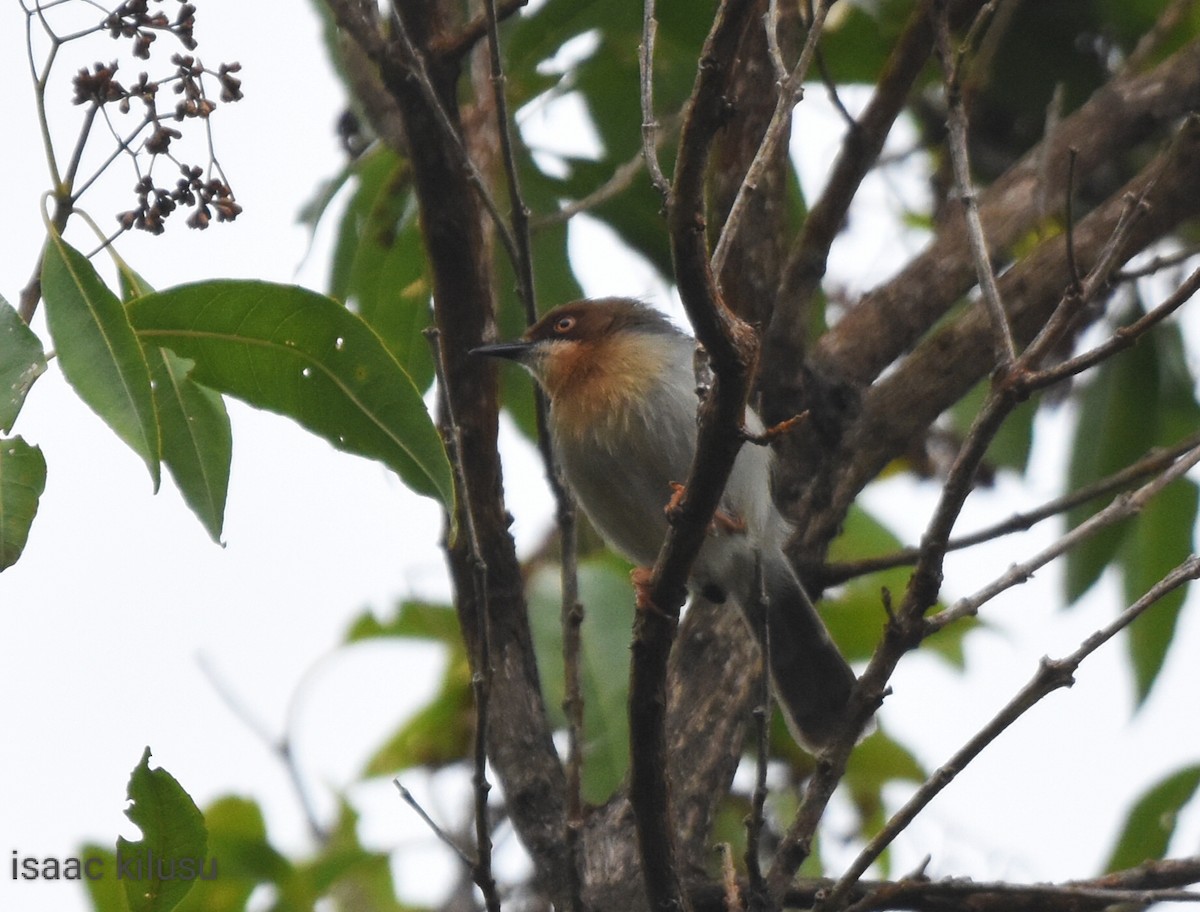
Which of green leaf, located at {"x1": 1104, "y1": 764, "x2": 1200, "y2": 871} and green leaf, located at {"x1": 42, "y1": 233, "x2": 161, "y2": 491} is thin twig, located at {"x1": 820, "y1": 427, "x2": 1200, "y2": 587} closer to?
green leaf, located at {"x1": 1104, "y1": 764, "x2": 1200, "y2": 871}

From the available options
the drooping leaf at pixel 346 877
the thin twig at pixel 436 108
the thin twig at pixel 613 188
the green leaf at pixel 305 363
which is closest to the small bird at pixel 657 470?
the thin twig at pixel 613 188

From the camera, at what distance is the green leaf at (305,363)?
10.3 ft

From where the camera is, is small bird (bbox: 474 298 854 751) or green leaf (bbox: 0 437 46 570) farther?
small bird (bbox: 474 298 854 751)

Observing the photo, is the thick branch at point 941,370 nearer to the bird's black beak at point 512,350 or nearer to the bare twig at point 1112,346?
the bird's black beak at point 512,350

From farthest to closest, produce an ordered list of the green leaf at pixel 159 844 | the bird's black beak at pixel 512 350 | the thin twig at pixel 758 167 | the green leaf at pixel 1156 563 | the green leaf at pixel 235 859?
the green leaf at pixel 1156 563
the bird's black beak at pixel 512 350
the green leaf at pixel 235 859
the green leaf at pixel 159 844
the thin twig at pixel 758 167

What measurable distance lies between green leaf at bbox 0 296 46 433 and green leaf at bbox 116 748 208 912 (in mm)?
743

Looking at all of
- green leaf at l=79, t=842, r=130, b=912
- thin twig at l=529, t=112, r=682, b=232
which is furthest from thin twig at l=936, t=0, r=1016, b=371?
green leaf at l=79, t=842, r=130, b=912

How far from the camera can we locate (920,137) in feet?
22.7

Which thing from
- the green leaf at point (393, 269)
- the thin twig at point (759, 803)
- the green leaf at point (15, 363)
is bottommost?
the thin twig at point (759, 803)

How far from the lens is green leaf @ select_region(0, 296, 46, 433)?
8.54 ft

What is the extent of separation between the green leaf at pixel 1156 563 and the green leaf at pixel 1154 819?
0.50 meters

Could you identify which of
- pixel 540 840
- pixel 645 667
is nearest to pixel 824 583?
pixel 540 840

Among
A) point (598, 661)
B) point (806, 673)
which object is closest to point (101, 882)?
point (598, 661)

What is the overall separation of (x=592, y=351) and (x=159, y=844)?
8.43 feet
